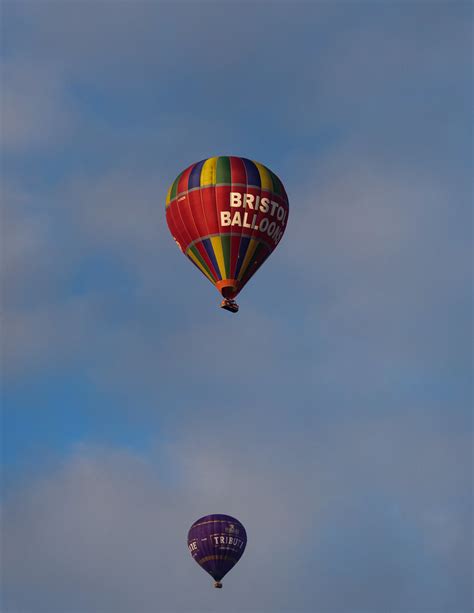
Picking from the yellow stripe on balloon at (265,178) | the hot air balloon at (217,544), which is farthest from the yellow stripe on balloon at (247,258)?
the hot air balloon at (217,544)

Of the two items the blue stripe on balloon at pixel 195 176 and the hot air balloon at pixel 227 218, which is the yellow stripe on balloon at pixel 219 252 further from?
the blue stripe on balloon at pixel 195 176

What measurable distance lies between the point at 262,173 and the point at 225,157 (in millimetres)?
2209

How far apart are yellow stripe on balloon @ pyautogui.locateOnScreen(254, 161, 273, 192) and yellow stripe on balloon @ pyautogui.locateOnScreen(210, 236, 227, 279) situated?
3.84 meters

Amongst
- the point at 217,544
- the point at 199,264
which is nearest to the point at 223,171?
the point at 199,264

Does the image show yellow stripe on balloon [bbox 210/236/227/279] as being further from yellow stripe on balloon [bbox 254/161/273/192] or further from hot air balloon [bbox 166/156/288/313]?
yellow stripe on balloon [bbox 254/161/273/192]

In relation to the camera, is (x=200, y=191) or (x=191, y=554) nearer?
(x=200, y=191)

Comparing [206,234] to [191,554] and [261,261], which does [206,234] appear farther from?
[191,554]

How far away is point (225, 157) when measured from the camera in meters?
82.9

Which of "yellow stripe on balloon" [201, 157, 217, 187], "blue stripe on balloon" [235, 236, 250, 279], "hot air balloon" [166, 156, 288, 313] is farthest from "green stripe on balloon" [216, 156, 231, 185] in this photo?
"blue stripe on balloon" [235, 236, 250, 279]

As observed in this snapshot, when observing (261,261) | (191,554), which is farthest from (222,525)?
(261,261)

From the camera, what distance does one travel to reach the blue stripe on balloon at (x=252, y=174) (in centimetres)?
8175

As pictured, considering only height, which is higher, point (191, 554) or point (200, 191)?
point (200, 191)

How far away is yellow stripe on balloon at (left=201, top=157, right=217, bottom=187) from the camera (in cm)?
8156

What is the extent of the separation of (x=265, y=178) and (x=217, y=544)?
30176 mm
